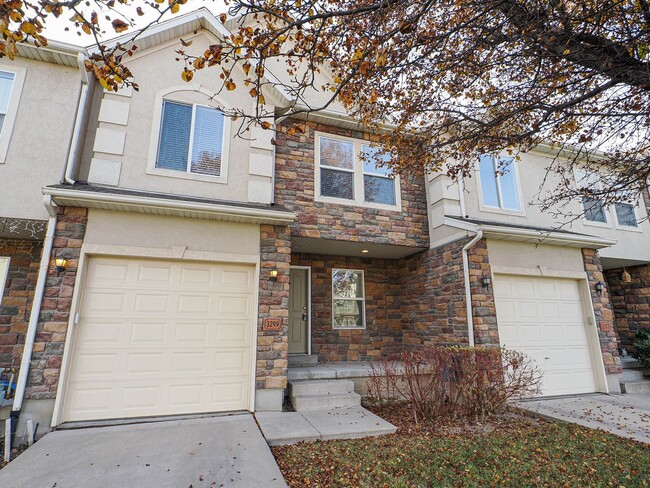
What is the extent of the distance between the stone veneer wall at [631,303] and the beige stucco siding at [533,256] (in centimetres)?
369

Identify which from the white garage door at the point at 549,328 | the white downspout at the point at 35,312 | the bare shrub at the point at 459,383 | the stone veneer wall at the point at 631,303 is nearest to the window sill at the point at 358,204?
the white garage door at the point at 549,328

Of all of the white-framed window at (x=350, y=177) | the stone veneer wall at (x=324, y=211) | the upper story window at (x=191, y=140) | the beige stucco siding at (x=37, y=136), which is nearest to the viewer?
the beige stucco siding at (x=37, y=136)

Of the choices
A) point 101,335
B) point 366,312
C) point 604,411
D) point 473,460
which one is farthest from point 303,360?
point 604,411

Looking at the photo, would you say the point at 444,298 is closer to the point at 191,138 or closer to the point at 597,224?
the point at 597,224

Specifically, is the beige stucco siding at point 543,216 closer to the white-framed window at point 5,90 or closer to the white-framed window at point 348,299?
the white-framed window at point 348,299

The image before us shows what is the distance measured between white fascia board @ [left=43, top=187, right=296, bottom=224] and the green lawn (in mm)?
3495

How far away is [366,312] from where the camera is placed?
8.55 m

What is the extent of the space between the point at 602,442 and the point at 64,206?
8.29 metres

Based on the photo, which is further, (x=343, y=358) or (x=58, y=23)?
(x=343, y=358)

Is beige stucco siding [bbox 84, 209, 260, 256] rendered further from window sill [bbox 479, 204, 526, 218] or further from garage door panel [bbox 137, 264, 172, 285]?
window sill [bbox 479, 204, 526, 218]

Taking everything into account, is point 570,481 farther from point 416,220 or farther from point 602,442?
point 416,220

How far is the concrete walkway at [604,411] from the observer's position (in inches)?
201

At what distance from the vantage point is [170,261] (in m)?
5.73

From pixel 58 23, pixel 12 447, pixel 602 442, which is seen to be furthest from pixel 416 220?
pixel 12 447
